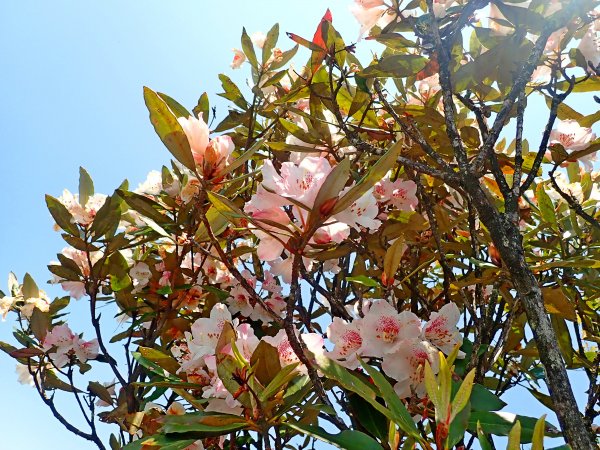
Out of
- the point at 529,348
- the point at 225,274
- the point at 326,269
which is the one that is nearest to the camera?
the point at 529,348

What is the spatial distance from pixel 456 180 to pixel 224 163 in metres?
0.46

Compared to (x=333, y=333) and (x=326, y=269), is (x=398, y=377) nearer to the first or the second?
(x=333, y=333)

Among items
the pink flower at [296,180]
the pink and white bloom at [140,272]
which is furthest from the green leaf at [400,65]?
the pink and white bloom at [140,272]

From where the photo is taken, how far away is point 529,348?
1.50 m

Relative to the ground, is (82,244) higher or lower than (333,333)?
higher

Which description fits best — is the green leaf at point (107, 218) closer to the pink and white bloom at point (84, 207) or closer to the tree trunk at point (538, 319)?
the pink and white bloom at point (84, 207)

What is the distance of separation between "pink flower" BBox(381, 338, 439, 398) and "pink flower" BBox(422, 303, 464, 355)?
0.08 meters

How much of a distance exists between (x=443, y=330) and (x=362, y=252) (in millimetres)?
405

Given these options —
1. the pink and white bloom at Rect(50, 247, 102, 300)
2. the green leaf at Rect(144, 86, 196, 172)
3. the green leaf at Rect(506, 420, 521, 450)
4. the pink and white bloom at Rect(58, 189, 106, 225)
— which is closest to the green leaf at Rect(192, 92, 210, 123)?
the pink and white bloom at Rect(58, 189, 106, 225)

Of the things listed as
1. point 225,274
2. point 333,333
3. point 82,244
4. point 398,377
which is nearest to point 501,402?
point 398,377

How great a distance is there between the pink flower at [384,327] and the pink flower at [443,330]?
6 centimetres

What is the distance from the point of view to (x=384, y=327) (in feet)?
3.52

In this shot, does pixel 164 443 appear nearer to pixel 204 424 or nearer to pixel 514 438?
pixel 204 424

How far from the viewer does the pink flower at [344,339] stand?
1116mm
